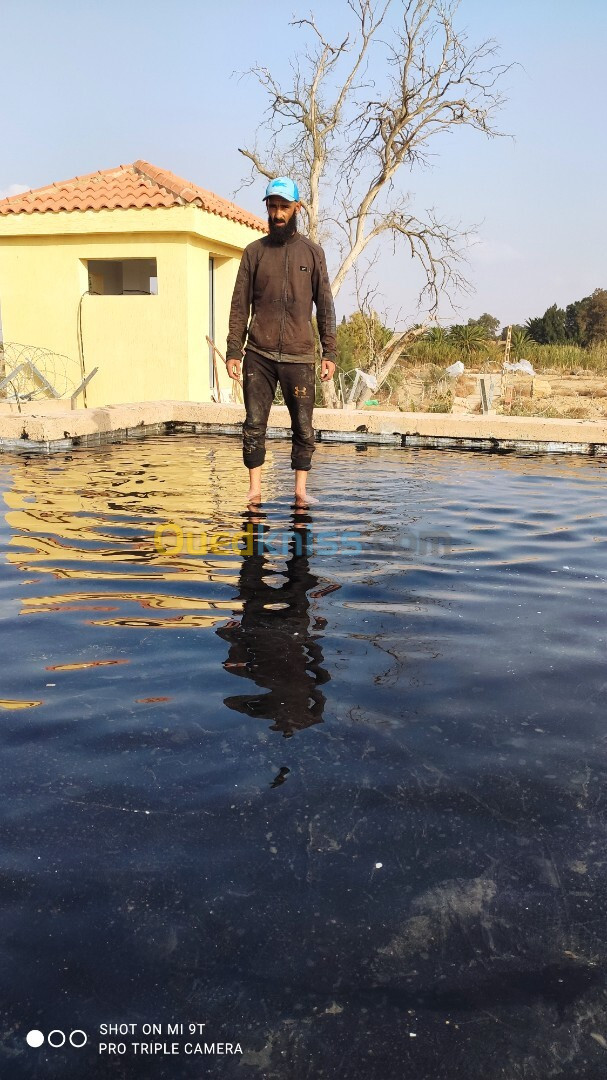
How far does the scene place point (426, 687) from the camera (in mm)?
2578

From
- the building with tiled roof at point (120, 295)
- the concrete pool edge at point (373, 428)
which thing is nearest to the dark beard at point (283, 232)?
the concrete pool edge at point (373, 428)

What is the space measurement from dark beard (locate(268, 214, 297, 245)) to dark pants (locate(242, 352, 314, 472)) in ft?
2.45

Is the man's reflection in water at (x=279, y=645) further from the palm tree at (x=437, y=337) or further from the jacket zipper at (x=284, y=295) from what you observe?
the palm tree at (x=437, y=337)

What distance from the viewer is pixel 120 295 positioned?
13.5 metres

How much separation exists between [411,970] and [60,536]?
361 cm

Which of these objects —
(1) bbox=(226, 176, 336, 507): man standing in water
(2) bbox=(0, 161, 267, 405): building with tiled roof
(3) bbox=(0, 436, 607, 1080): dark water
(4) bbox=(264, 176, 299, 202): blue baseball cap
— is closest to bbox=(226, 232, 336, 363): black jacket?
(1) bbox=(226, 176, 336, 507): man standing in water

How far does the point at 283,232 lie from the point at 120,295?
887 cm

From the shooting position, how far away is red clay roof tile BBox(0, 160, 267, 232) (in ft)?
41.5

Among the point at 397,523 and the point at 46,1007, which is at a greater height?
→ the point at 397,523

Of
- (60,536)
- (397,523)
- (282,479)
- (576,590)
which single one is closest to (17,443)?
(282,479)

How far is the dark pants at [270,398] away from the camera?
5.66 meters

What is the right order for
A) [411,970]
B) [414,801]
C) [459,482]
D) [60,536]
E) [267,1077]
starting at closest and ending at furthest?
[267,1077]
[411,970]
[414,801]
[60,536]
[459,482]

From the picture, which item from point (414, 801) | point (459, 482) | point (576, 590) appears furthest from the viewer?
point (459, 482)

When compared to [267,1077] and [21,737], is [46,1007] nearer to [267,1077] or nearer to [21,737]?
[267,1077]
